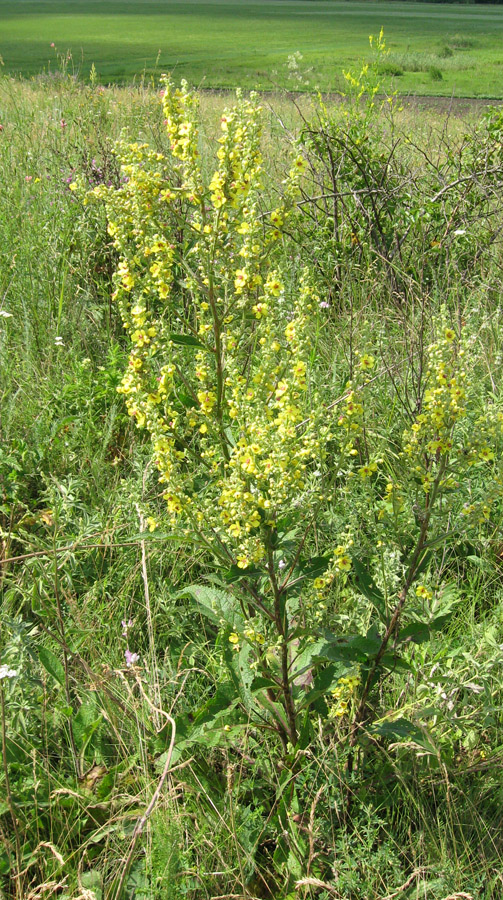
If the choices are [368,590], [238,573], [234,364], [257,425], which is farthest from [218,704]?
[234,364]

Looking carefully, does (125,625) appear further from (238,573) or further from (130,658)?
(238,573)

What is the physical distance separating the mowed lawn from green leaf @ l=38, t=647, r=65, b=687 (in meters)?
4.15

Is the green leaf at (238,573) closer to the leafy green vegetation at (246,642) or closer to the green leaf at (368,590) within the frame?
the leafy green vegetation at (246,642)

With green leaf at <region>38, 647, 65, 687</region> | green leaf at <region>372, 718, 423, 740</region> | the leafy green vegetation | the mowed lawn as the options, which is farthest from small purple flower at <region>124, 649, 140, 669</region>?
the mowed lawn

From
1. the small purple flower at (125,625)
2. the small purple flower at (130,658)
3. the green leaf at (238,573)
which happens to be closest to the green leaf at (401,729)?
the green leaf at (238,573)

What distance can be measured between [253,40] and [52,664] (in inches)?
2286

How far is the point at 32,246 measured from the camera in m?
4.17

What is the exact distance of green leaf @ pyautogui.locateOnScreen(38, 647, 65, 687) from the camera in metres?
1.95

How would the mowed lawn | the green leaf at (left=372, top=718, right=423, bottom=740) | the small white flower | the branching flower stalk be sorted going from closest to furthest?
1. the branching flower stalk
2. the green leaf at (left=372, top=718, right=423, bottom=740)
3. the small white flower
4. the mowed lawn

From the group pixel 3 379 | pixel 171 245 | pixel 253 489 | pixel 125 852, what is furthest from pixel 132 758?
pixel 3 379

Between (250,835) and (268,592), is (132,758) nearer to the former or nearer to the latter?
(250,835)

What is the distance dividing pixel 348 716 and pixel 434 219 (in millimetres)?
3398

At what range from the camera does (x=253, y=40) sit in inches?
2000

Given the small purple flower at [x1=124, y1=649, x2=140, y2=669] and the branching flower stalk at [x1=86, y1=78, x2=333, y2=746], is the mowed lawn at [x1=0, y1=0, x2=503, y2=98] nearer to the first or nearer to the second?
the branching flower stalk at [x1=86, y1=78, x2=333, y2=746]
